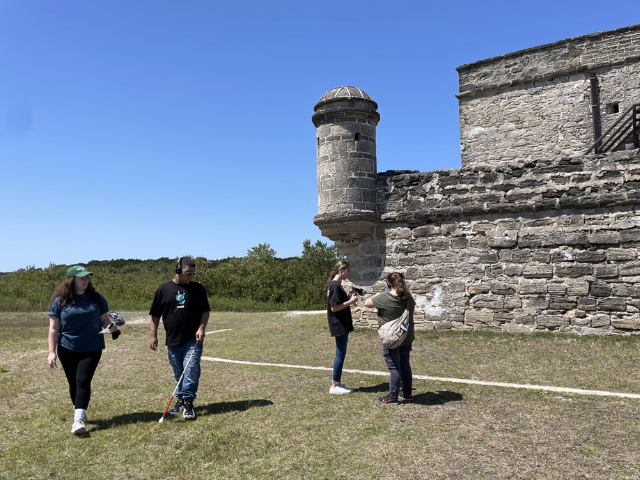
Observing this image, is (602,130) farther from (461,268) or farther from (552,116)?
(461,268)

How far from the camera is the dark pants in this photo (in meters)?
5.82

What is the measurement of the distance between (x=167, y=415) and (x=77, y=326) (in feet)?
4.50

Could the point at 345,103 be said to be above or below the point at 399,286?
above

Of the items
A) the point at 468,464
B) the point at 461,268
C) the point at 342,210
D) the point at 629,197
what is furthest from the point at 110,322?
the point at 629,197

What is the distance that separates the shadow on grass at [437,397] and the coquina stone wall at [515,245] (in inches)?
194

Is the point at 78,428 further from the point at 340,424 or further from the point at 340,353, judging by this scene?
the point at 340,353

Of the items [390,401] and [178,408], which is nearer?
[178,408]

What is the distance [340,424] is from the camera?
5.14 meters

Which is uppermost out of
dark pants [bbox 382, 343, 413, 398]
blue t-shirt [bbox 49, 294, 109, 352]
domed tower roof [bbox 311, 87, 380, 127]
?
domed tower roof [bbox 311, 87, 380, 127]

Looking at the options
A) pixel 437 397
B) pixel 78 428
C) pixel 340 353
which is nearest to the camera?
pixel 78 428

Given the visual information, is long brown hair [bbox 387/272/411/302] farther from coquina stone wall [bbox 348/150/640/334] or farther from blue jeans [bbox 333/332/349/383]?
coquina stone wall [bbox 348/150/640/334]

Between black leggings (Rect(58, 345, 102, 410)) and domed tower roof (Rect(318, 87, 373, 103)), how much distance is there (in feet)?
26.9

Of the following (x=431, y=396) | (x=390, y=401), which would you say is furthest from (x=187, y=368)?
(x=431, y=396)

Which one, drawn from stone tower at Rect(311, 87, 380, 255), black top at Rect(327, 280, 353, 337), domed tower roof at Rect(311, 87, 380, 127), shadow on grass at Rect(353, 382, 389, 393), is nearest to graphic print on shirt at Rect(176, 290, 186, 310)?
black top at Rect(327, 280, 353, 337)
